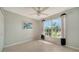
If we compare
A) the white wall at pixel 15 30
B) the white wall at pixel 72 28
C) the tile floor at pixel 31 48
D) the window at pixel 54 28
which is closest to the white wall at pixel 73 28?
the white wall at pixel 72 28

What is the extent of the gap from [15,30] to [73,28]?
2.67 meters

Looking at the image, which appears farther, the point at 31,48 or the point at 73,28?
the point at 73,28

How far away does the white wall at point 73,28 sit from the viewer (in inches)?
168

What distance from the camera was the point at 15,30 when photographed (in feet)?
10.8

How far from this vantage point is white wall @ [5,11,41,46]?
3.23 metres

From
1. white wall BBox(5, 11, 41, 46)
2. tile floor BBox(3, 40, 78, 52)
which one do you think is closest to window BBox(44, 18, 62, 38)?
tile floor BBox(3, 40, 78, 52)

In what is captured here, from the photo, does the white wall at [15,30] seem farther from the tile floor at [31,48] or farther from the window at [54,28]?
the window at [54,28]

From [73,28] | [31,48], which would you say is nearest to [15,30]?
[31,48]

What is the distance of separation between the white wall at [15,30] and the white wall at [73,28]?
1973 millimetres

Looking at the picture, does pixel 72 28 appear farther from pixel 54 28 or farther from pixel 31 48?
pixel 31 48

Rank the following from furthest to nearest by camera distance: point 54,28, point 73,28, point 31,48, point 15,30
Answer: point 54,28, point 73,28, point 31,48, point 15,30

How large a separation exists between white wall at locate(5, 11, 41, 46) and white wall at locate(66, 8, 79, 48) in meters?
1.97

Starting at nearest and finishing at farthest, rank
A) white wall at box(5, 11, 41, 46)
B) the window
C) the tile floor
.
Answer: the tile floor < white wall at box(5, 11, 41, 46) < the window

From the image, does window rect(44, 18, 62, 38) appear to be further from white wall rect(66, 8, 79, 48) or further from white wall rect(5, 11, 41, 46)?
white wall rect(5, 11, 41, 46)
